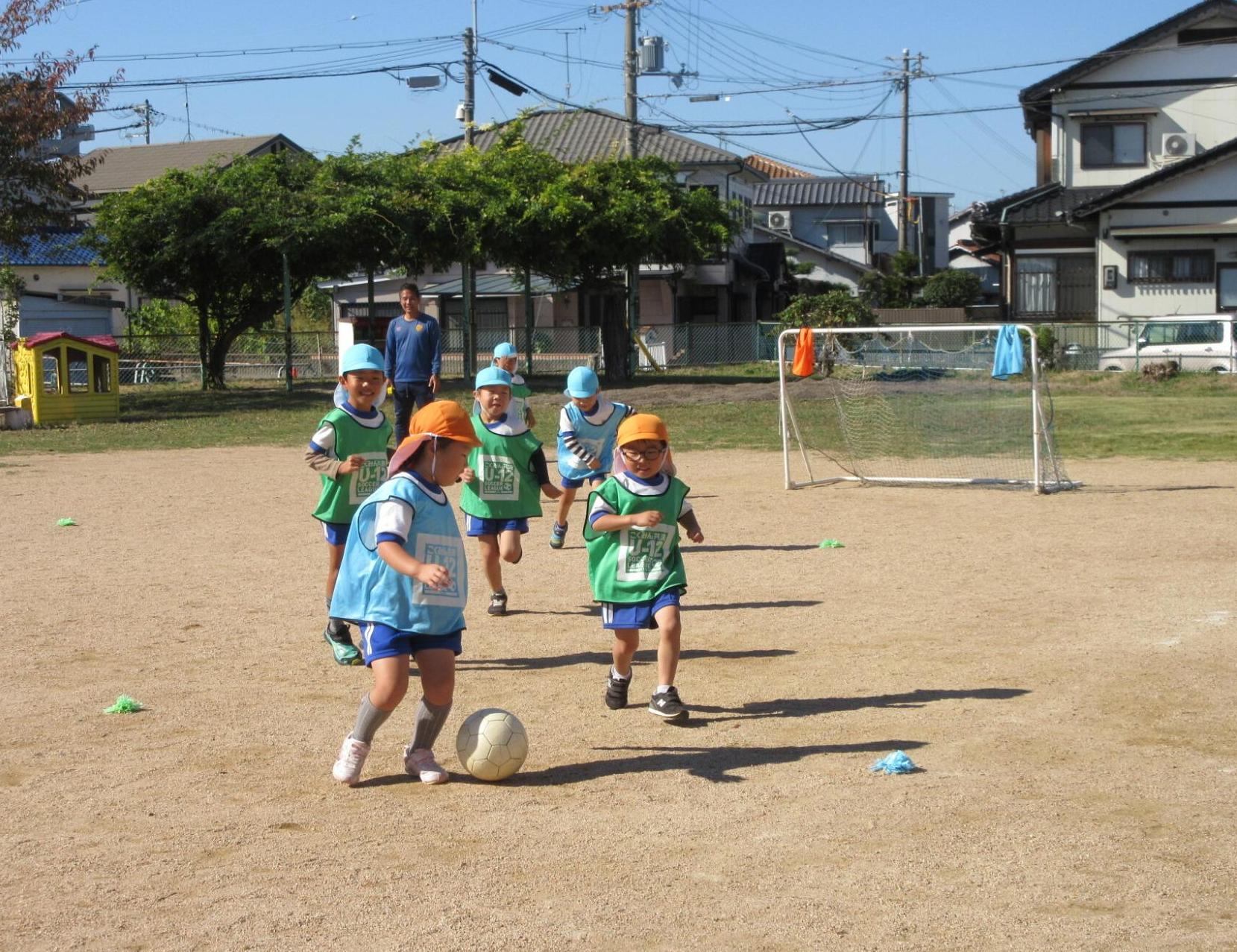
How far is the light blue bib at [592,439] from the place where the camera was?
32.1ft

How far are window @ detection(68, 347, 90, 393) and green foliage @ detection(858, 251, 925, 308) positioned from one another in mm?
26548

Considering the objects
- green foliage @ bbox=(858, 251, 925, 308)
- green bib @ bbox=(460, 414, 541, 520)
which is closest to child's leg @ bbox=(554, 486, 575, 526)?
green bib @ bbox=(460, 414, 541, 520)

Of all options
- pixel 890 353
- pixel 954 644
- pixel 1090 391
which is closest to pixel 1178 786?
pixel 954 644

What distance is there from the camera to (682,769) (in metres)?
5.41

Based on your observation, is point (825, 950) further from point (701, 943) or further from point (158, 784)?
point (158, 784)

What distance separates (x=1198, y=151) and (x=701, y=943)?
39081 mm

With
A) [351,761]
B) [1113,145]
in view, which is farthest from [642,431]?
[1113,145]

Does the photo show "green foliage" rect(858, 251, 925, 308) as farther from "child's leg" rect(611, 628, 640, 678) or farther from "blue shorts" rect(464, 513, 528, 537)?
"child's leg" rect(611, 628, 640, 678)

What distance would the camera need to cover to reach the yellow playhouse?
23141 millimetres

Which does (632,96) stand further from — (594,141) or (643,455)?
(643,455)

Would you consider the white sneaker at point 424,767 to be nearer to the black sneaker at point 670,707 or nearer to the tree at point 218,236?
the black sneaker at point 670,707

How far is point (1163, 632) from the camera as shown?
752 centimetres

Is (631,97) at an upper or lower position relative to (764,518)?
upper

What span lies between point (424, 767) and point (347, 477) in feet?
7.52
